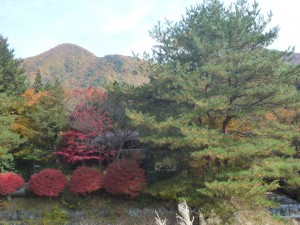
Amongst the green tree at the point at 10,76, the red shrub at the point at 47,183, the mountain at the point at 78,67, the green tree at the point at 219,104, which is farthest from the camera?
the mountain at the point at 78,67

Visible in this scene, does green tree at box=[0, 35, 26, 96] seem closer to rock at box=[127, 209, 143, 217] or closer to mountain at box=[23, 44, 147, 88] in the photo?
rock at box=[127, 209, 143, 217]

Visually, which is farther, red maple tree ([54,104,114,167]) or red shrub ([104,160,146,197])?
red maple tree ([54,104,114,167])

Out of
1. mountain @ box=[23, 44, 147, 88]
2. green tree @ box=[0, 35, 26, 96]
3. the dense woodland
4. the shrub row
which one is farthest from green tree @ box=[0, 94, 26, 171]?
mountain @ box=[23, 44, 147, 88]

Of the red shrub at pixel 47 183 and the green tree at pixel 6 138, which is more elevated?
the green tree at pixel 6 138

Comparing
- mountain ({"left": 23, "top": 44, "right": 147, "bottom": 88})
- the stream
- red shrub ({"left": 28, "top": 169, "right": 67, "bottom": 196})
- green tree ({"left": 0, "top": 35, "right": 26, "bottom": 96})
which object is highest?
mountain ({"left": 23, "top": 44, "right": 147, "bottom": 88})

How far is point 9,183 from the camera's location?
16547 millimetres

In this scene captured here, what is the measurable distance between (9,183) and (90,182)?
13.8 ft

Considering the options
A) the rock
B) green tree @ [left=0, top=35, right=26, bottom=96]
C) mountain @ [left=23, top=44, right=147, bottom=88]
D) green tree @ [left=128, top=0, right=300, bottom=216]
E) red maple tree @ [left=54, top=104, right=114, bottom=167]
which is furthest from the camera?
mountain @ [left=23, top=44, right=147, bottom=88]

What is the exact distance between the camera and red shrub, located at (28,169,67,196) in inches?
647

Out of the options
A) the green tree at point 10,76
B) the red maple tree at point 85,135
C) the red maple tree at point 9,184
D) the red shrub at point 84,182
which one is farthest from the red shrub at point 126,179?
the green tree at point 10,76

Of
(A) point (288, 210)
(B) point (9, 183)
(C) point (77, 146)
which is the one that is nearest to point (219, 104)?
(A) point (288, 210)

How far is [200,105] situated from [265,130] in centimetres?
367

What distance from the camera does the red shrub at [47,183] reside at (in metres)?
16.4

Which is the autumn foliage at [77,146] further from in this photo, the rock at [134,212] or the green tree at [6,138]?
the rock at [134,212]
